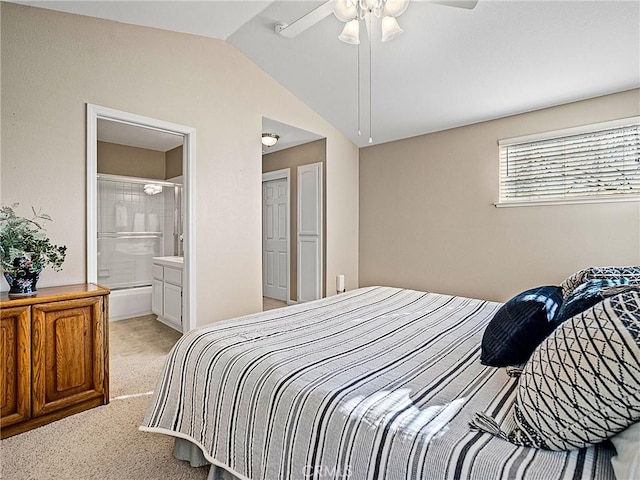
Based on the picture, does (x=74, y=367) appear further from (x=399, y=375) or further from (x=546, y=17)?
(x=546, y=17)

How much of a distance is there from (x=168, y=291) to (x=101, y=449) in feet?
7.37

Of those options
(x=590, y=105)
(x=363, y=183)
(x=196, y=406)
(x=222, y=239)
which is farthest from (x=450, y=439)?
(x=363, y=183)

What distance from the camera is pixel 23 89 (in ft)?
7.57

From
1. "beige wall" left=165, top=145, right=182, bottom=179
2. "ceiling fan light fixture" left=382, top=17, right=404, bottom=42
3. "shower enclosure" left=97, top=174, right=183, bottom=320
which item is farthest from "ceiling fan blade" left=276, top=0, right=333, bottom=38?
"shower enclosure" left=97, top=174, right=183, bottom=320

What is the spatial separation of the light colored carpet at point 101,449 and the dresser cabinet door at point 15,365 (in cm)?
14

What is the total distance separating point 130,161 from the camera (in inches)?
203

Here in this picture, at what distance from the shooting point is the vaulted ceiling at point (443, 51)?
98.2 inches

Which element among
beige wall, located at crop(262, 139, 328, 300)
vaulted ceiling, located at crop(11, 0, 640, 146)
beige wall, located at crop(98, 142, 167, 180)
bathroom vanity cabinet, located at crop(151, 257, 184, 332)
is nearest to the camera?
vaulted ceiling, located at crop(11, 0, 640, 146)

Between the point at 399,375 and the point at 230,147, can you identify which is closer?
the point at 399,375

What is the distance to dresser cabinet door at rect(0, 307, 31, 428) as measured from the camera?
1.87 meters

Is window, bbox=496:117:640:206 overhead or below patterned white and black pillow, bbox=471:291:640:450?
overhead

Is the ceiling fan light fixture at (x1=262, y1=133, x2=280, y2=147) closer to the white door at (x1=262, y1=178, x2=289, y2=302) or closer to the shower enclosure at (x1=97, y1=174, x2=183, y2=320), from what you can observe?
the white door at (x1=262, y1=178, x2=289, y2=302)

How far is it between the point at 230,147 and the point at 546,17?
283 centimetres

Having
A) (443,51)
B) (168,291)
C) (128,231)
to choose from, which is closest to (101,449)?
(168,291)
